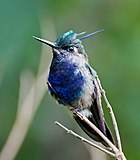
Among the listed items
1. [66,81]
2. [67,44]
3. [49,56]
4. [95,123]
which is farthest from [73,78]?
[49,56]

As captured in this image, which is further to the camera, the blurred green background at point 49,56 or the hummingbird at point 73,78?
the blurred green background at point 49,56

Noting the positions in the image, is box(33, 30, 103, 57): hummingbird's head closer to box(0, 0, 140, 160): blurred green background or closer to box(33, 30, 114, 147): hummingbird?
box(33, 30, 114, 147): hummingbird

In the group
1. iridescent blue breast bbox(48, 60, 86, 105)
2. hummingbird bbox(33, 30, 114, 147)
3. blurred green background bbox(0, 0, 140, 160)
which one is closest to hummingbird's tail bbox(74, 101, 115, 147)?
hummingbird bbox(33, 30, 114, 147)

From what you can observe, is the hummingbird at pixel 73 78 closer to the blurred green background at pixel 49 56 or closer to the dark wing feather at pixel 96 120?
the dark wing feather at pixel 96 120

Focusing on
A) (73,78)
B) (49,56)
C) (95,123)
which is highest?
(49,56)

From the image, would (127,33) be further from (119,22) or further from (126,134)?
(126,134)

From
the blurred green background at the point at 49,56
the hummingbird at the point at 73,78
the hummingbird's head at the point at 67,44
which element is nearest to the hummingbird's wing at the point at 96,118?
the hummingbird at the point at 73,78

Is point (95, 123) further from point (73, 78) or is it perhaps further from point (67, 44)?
point (67, 44)

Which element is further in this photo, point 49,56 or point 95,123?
point 49,56
